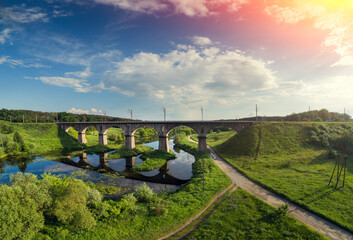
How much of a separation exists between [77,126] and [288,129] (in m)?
101

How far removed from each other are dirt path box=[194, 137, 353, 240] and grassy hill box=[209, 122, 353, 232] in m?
0.90

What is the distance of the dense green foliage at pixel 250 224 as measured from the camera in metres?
17.1

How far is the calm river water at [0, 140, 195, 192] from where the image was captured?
36.8 metres

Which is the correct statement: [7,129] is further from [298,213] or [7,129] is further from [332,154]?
[332,154]

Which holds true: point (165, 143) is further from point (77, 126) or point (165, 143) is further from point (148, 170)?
point (77, 126)

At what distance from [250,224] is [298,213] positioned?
761 cm

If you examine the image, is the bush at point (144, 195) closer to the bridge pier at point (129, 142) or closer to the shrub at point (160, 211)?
the shrub at point (160, 211)

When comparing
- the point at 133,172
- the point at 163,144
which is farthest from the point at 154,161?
the point at 163,144

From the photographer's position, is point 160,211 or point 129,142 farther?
point 129,142

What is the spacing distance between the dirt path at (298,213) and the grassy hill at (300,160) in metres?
0.90

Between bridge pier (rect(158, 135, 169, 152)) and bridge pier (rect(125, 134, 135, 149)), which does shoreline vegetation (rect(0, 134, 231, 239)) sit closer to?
bridge pier (rect(158, 135, 169, 152))

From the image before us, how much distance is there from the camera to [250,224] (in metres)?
18.9

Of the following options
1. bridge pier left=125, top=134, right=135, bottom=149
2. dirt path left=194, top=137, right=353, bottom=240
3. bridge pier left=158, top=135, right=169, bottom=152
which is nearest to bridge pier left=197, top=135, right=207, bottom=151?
bridge pier left=158, top=135, right=169, bottom=152

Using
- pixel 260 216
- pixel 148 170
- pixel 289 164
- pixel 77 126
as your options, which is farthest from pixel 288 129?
pixel 77 126
